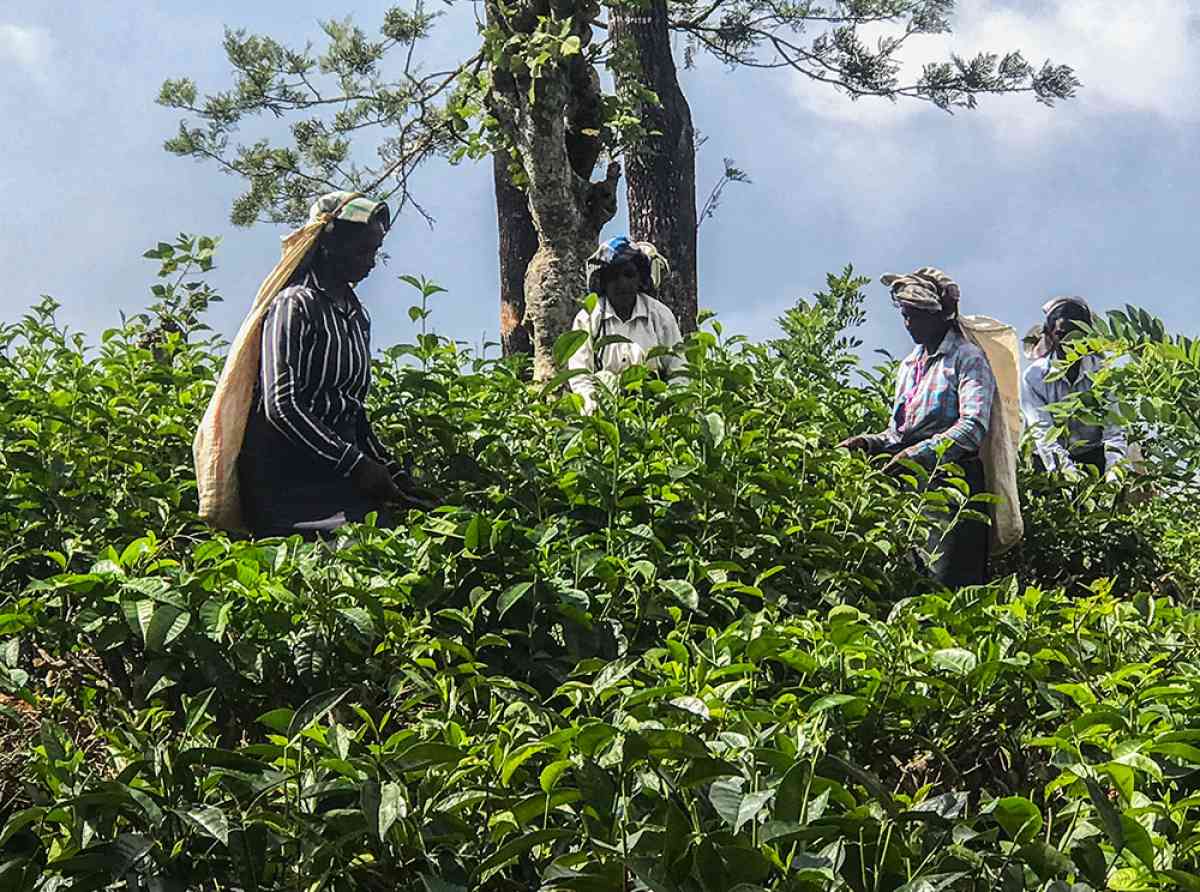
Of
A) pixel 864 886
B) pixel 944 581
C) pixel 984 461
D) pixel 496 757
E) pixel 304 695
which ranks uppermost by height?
pixel 984 461

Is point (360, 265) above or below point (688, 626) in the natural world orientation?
above

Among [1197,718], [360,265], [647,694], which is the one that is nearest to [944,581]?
[360,265]

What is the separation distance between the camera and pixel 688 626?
394 centimetres

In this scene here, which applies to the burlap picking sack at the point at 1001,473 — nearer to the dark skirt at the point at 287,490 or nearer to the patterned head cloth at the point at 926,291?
the patterned head cloth at the point at 926,291

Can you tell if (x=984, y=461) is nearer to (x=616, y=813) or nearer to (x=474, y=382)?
(x=474, y=382)

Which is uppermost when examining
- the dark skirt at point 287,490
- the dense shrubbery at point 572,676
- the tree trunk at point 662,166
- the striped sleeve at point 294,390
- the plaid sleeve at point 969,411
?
the tree trunk at point 662,166

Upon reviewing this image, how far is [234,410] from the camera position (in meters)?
5.39

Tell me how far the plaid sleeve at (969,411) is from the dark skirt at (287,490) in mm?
2100

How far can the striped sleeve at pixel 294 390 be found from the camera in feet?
17.4

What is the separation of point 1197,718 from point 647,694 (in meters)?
1.17

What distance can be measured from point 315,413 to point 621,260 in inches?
68.2

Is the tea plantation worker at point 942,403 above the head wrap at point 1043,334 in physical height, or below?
below

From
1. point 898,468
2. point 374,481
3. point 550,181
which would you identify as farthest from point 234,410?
point 550,181

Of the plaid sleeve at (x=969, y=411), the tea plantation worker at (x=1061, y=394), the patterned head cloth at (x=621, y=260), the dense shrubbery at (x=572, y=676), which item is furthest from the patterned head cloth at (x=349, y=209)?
the tea plantation worker at (x=1061, y=394)
